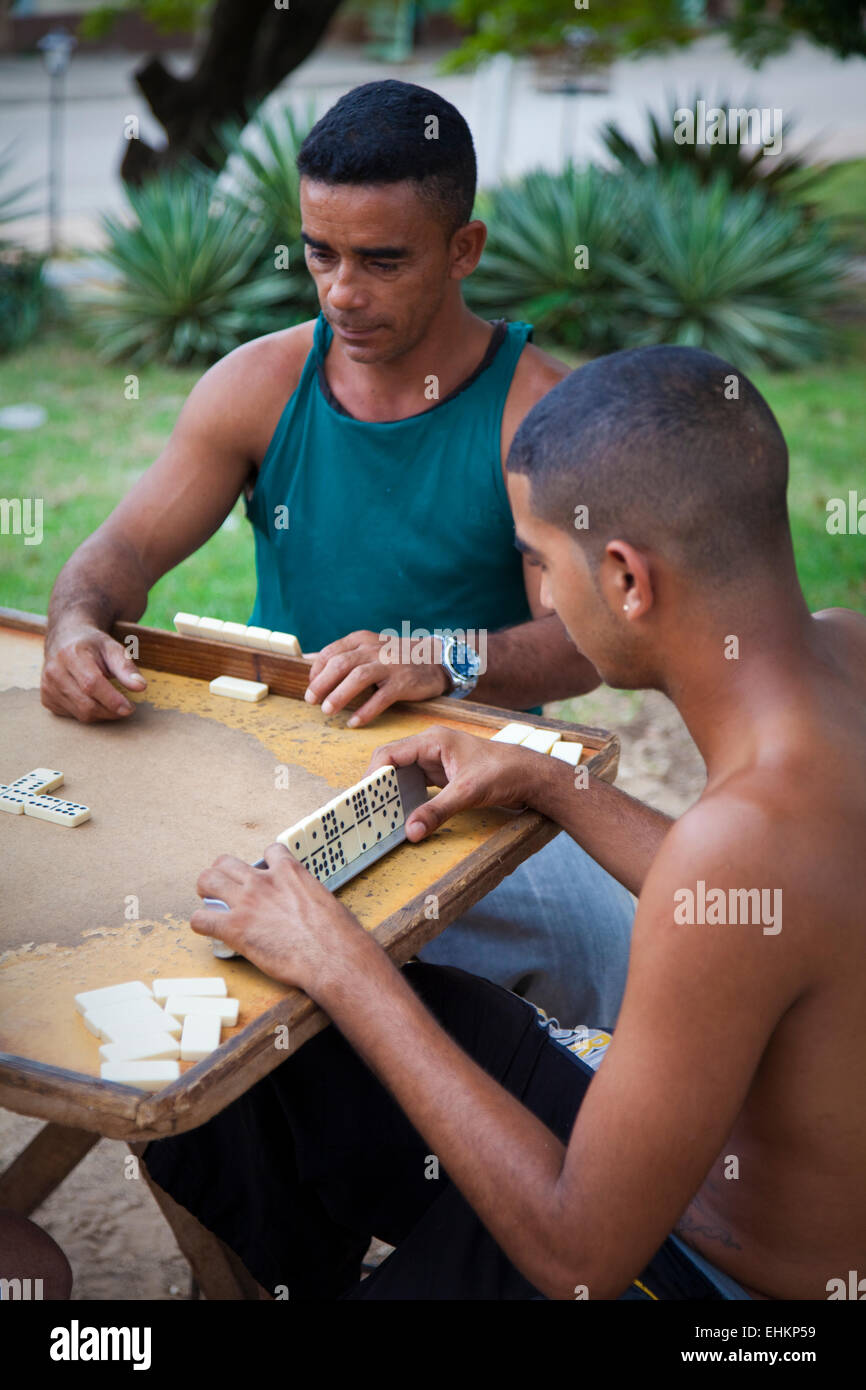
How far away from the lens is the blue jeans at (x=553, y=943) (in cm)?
277

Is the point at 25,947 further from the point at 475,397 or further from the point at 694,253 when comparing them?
the point at 694,253

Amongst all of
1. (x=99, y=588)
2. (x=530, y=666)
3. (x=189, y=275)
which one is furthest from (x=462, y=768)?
(x=189, y=275)

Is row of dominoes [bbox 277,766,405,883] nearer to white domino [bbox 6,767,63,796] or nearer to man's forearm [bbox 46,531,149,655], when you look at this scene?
white domino [bbox 6,767,63,796]

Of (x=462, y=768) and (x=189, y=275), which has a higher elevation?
(x=189, y=275)

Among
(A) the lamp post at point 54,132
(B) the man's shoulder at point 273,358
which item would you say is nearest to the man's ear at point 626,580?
(B) the man's shoulder at point 273,358

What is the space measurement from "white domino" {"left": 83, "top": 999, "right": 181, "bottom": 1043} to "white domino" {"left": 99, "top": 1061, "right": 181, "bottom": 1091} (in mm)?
45

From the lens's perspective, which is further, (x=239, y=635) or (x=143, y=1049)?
(x=239, y=635)

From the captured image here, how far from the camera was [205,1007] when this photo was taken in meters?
1.68

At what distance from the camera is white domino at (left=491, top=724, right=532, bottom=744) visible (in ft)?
7.87

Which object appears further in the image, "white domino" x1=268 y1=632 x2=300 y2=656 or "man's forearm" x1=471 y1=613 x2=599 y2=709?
"man's forearm" x1=471 y1=613 x2=599 y2=709

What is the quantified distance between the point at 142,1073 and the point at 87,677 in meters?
1.04

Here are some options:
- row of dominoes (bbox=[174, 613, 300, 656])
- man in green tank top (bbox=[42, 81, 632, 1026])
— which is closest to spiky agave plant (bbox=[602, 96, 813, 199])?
man in green tank top (bbox=[42, 81, 632, 1026])

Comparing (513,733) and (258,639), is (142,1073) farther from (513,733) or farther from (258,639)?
→ (258,639)

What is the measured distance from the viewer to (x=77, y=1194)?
3184 mm
